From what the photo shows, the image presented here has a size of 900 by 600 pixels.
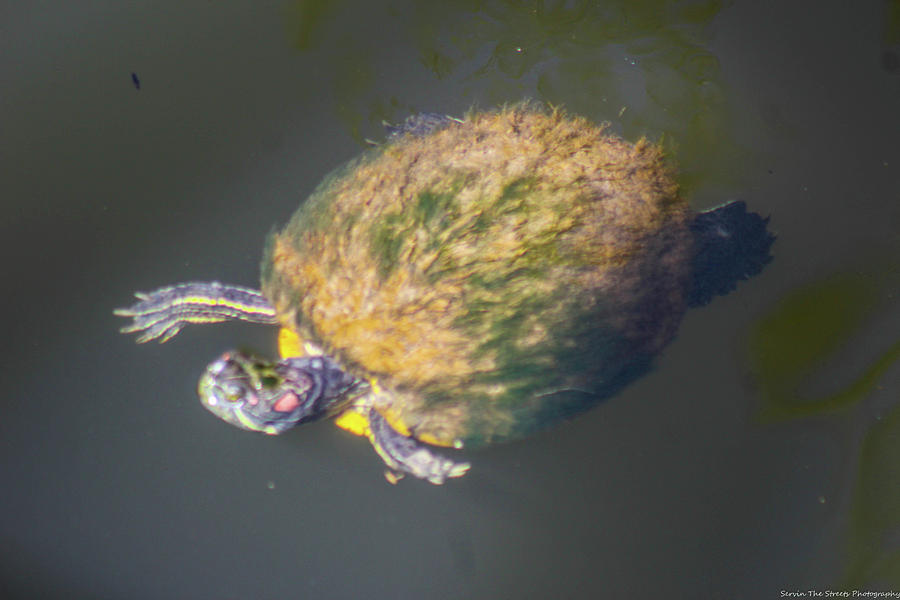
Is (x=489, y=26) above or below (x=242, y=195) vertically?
above

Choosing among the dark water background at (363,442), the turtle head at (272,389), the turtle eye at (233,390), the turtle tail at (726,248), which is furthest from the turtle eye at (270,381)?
the turtle tail at (726,248)

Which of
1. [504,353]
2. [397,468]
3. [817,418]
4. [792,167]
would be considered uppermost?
[792,167]

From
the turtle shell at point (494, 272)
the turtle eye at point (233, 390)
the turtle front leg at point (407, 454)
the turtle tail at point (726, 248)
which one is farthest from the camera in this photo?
the turtle front leg at point (407, 454)

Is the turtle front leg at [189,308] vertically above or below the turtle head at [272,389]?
above

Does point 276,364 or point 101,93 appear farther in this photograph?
point 101,93

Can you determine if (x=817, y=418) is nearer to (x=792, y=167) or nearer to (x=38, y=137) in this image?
(x=792, y=167)

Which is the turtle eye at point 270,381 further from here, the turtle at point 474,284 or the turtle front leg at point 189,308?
the turtle front leg at point 189,308

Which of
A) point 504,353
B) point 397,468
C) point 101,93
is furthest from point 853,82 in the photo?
point 101,93
